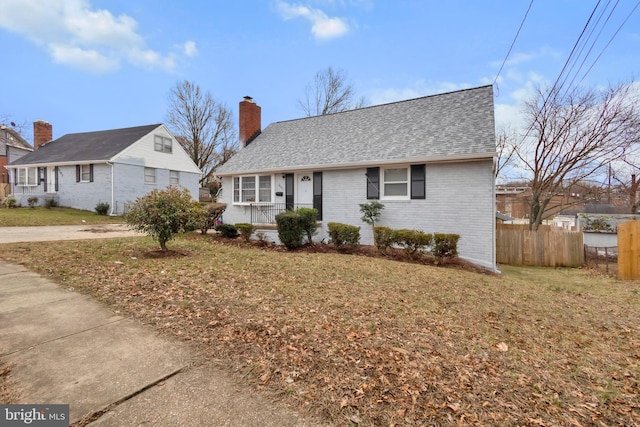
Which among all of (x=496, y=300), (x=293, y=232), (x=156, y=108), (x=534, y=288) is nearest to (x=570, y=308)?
(x=496, y=300)

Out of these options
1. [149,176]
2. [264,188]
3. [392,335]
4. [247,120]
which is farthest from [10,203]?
[392,335]

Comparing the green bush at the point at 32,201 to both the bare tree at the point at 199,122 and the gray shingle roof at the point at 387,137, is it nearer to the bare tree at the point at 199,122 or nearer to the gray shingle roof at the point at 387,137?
the bare tree at the point at 199,122

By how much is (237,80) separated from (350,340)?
22.2 metres

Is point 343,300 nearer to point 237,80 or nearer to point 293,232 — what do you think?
point 293,232

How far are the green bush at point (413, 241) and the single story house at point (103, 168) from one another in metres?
17.8

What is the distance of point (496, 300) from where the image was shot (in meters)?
5.26

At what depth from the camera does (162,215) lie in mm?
7051

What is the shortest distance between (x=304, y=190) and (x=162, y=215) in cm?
629

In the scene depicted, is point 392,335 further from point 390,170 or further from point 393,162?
point 390,170

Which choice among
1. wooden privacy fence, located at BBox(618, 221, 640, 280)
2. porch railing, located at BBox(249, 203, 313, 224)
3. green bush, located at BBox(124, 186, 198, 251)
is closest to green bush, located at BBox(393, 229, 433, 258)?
porch railing, located at BBox(249, 203, 313, 224)

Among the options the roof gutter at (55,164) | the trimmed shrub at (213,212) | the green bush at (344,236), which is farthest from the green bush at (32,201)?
the green bush at (344,236)

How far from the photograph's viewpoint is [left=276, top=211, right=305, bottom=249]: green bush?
32.9 ft

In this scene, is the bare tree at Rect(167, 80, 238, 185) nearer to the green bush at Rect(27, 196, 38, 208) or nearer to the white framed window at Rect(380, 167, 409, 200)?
the green bush at Rect(27, 196, 38, 208)

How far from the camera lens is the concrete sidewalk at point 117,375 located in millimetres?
2096
